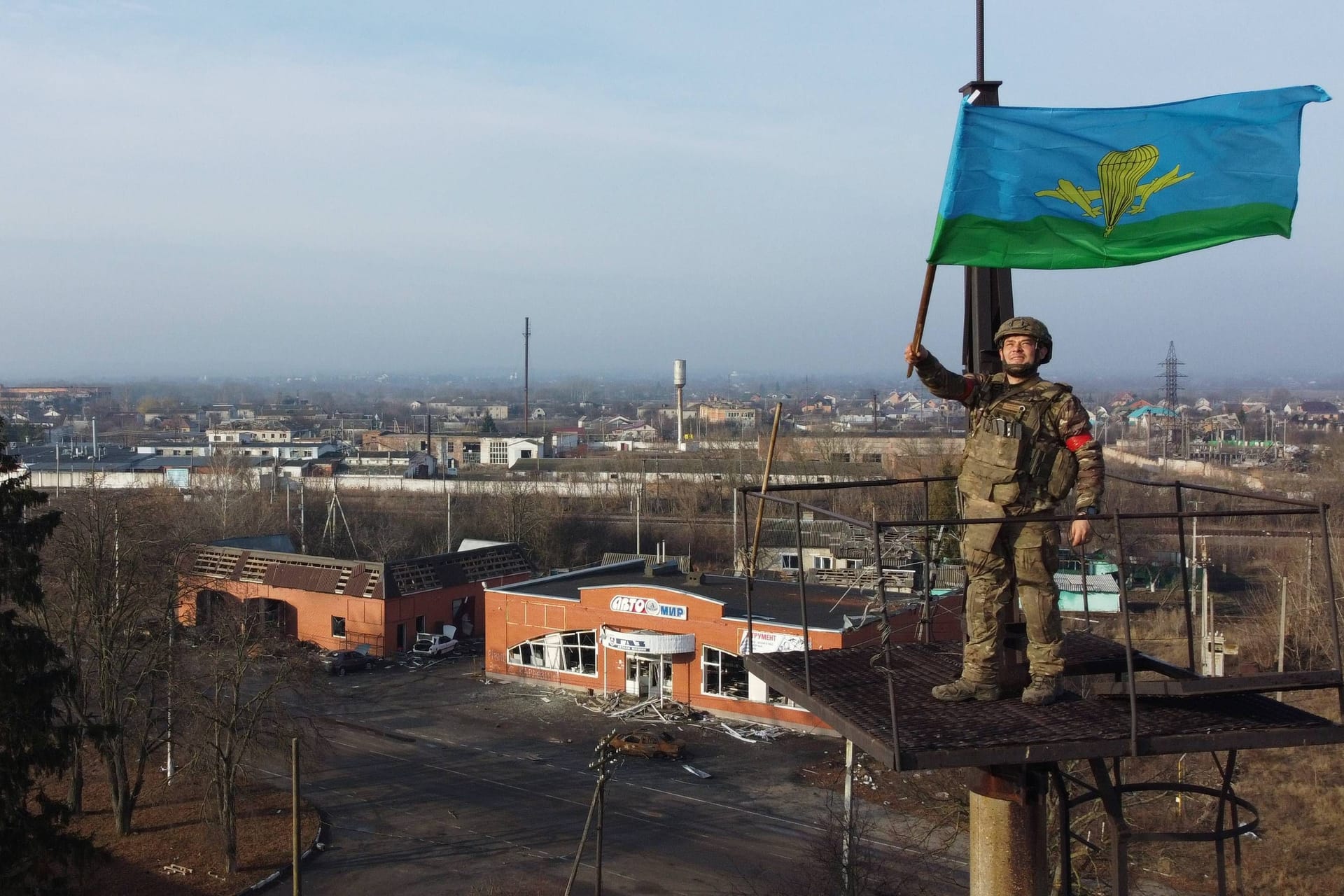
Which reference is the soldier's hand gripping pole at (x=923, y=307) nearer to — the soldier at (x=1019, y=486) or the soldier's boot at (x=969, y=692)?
the soldier at (x=1019, y=486)

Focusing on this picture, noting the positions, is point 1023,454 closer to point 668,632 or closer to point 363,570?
point 668,632

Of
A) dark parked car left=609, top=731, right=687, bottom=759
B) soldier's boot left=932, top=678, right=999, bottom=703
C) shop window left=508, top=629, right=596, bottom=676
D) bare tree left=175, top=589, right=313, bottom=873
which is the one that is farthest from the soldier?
shop window left=508, top=629, right=596, bottom=676

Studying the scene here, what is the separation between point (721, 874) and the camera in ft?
52.7

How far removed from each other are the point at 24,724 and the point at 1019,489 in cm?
1283

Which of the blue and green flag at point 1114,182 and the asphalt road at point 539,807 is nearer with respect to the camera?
the blue and green flag at point 1114,182

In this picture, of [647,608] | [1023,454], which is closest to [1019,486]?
[1023,454]

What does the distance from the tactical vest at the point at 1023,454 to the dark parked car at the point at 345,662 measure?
27.3 m

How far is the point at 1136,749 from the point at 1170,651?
88.7 ft

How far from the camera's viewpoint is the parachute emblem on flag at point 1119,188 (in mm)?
4504

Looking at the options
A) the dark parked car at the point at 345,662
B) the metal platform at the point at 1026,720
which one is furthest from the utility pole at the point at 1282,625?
the dark parked car at the point at 345,662

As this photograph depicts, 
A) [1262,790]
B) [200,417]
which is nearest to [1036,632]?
[1262,790]

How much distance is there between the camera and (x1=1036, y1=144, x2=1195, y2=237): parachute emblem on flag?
14.8 feet

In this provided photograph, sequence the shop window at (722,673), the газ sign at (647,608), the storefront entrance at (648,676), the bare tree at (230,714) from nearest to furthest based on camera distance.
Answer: the bare tree at (230,714)
the shop window at (722,673)
the газ sign at (647,608)
the storefront entrance at (648,676)

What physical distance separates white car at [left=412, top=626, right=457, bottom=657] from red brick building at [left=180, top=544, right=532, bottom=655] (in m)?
0.72
